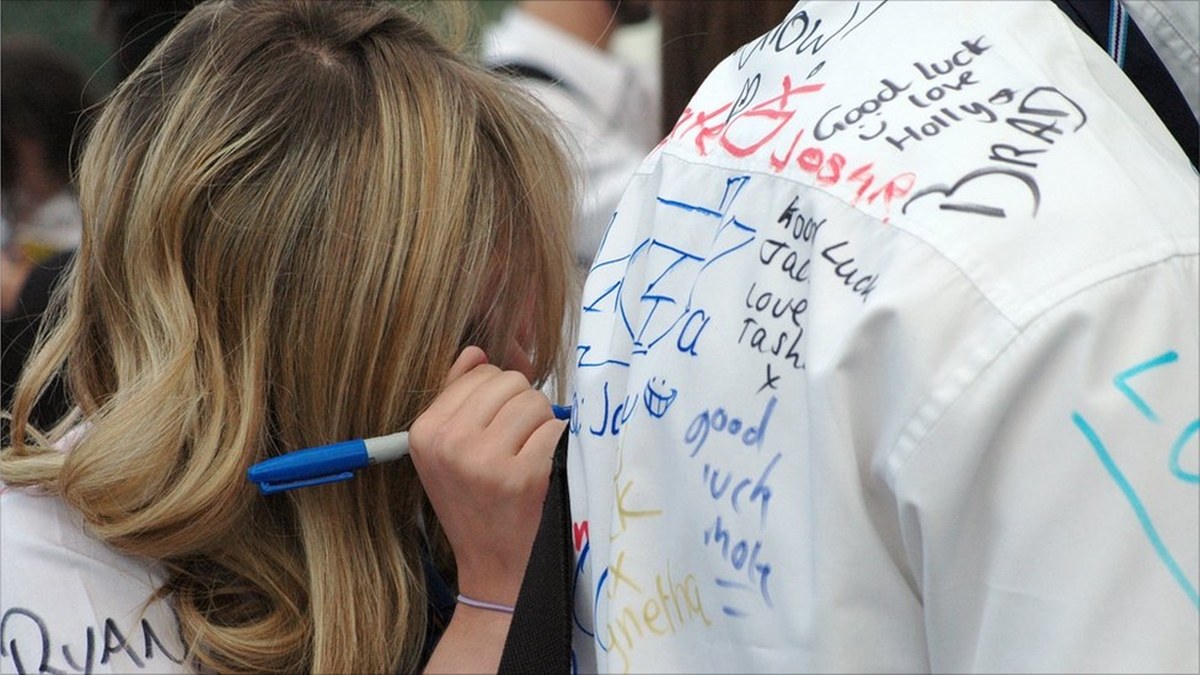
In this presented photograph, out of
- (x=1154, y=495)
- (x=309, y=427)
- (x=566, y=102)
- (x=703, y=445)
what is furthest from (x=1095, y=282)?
(x=566, y=102)

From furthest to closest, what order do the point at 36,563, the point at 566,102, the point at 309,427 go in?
the point at 566,102, the point at 309,427, the point at 36,563

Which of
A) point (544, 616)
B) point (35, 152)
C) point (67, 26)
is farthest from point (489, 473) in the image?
point (35, 152)

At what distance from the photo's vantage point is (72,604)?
111cm

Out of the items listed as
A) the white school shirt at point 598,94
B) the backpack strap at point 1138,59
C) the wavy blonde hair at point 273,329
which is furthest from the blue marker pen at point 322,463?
the white school shirt at point 598,94

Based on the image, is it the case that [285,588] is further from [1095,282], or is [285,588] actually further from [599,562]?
[1095,282]

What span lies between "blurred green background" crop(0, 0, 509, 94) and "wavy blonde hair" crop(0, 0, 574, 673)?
2.90 feet

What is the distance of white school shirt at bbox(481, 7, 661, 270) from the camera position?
2.48m

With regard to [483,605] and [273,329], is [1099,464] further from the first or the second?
[273,329]

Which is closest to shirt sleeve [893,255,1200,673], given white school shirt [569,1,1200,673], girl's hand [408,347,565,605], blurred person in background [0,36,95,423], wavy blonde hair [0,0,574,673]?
white school shirt [569,1,1200,673]

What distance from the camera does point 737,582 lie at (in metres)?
0.64

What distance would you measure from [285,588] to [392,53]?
0.56m


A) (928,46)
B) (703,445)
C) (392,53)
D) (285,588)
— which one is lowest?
(285,588)

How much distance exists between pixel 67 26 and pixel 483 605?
61.9 inches

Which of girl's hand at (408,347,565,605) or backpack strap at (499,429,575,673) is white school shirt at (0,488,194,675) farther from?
backpack strap at (499,429,575,673)
